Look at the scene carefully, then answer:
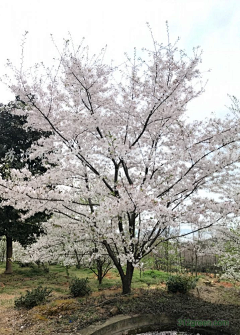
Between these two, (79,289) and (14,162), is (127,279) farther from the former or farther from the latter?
(14,162)

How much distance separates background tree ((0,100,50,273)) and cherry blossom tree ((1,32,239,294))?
5.97 metres

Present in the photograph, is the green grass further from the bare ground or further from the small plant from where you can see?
the bare ground

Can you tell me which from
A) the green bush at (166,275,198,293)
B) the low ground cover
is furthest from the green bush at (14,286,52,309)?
the green bush at (166,275,198,293)

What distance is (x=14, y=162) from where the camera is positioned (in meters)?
11.1

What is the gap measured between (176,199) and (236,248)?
2679 mm

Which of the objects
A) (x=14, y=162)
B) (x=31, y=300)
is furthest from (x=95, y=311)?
(x=14, y=162)

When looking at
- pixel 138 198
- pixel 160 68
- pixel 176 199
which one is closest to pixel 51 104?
pixel 160 68

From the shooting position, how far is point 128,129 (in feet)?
19.5

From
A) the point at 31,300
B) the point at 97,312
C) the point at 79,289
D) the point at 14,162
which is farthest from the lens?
the point at 14,162

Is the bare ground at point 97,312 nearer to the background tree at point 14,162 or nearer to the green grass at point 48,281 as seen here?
the green grass at point 48,281

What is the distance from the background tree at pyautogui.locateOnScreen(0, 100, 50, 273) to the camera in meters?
10.6

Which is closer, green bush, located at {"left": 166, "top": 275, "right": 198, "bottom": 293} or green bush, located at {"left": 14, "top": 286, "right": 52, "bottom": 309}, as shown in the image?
green bush, located at {"left": 14, "top": 286, "right": 52, "bottom": 309}

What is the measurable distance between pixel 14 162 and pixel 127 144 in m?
7.72

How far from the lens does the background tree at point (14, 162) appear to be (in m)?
10.6
